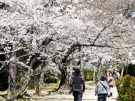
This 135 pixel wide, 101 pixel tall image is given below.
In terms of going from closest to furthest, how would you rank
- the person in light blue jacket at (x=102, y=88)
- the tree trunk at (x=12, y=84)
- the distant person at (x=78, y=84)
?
the distant person at (x=78, y=84), the person in light blue jacket at (x=102, y=88), the tree trunk at (x=12, y=84)

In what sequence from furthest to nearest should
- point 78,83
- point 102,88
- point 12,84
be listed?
point 12,84
point 102,88
point 78,83

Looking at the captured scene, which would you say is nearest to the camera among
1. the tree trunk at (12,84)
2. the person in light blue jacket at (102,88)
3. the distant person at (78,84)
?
the distant person at (78,84)

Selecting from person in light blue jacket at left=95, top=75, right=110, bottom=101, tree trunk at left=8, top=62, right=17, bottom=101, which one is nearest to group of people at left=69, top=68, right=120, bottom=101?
person in light blue jacket at left=95, top=75, right=110, bottom=101

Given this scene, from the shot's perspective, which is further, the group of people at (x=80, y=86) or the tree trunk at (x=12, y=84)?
the tree trunk at (x=12, y=84)

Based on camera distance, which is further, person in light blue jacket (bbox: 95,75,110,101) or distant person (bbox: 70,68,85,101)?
person in light blue jacket (bbox: 95,75,110,101)

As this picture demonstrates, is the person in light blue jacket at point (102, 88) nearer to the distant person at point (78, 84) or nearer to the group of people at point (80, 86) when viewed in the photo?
the group of people at point (80, 86)

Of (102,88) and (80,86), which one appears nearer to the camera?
(80,86)

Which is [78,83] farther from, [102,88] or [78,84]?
[102,88]

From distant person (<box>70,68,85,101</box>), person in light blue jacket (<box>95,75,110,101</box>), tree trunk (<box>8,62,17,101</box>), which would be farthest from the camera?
tree trunk (<box>8,62,17,101</box>)

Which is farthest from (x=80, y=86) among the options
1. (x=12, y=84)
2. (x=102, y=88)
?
(x=12, y=84)

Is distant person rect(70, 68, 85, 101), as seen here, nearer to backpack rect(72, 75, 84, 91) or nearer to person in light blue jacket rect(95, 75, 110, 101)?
backpack rect(72, 75, 84, 91)

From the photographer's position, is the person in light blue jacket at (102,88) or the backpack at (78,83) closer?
the backpack at (78,83)

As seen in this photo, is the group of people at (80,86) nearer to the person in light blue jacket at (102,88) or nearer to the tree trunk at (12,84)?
the person in light blue jacket at (102,88)

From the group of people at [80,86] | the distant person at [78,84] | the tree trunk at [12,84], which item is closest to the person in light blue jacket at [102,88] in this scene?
the group of people at [80,86]
